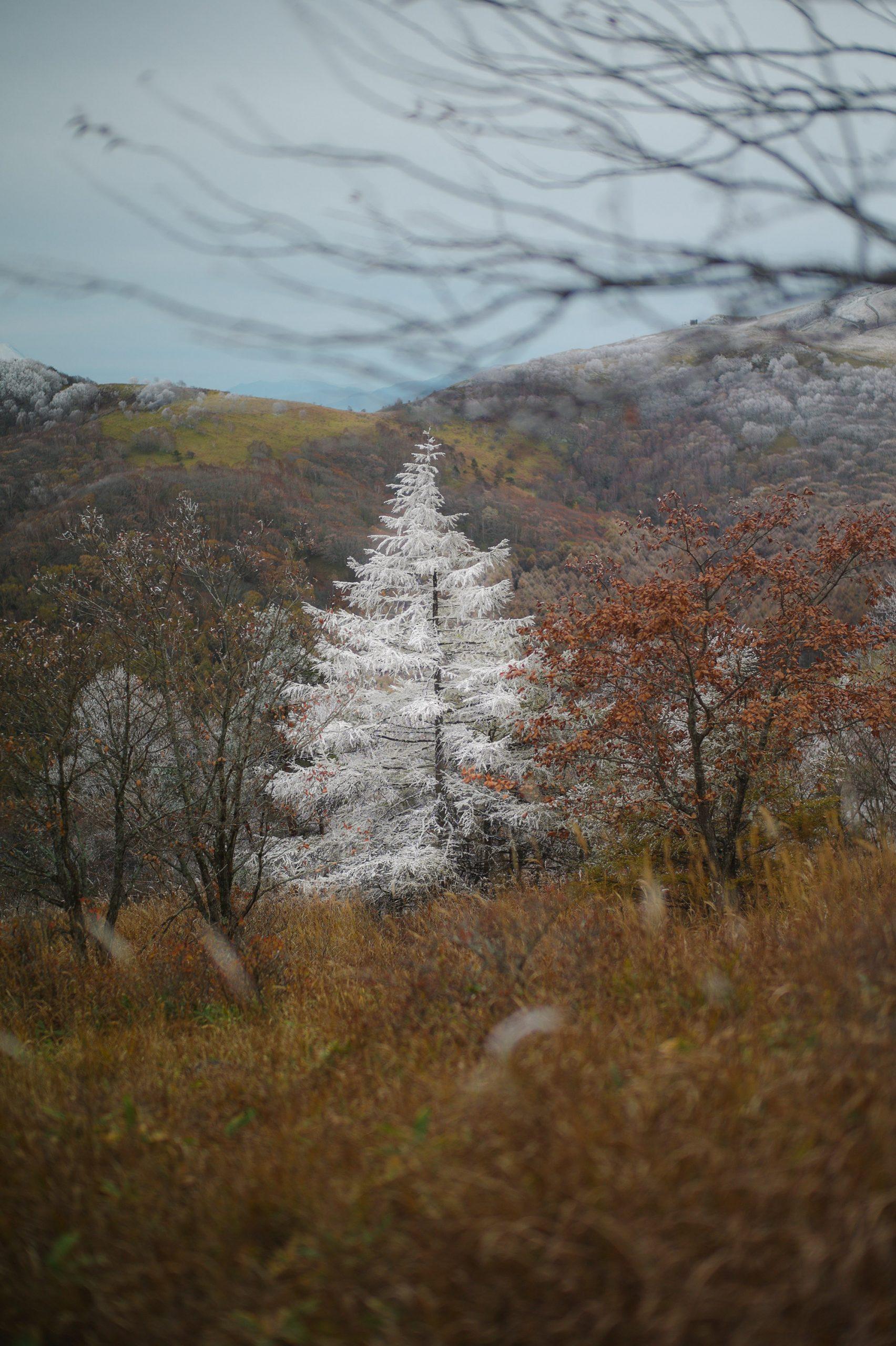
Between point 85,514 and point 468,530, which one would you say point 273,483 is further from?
point 85,514

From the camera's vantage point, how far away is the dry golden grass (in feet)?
3.87

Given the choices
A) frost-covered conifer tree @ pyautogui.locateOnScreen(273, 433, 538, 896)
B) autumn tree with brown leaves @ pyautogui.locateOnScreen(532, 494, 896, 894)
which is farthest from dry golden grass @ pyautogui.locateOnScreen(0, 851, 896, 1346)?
frost-covered conifer tree @ pyautogui.locateOnScreen(273, 433, 538, 896)

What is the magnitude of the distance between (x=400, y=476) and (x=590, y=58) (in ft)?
37.7

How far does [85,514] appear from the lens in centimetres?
711

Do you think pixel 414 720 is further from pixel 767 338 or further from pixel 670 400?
pixel 767 338

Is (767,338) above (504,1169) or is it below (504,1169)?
above

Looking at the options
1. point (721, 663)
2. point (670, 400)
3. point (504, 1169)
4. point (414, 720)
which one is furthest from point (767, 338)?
point (414, 720)

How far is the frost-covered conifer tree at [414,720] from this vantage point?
11047 millimetres

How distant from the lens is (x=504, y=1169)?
1.40 metres

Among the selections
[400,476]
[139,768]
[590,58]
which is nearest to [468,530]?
[400,476]

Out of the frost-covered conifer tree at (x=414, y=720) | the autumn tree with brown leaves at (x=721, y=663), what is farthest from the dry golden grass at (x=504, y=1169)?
the frost-covered conifer tree at (x=414, y=720)

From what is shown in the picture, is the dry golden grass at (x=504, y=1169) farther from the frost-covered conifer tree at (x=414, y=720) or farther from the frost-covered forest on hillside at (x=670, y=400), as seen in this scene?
the frost-covered conifer tree at (x=414, y=720)

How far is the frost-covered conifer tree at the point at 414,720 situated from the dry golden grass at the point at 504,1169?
309 inches

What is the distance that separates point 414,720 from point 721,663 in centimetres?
590
